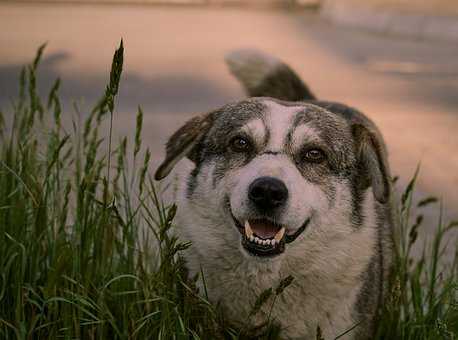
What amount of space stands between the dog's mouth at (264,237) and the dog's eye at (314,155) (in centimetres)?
38

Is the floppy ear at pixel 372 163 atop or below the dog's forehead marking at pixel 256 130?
below

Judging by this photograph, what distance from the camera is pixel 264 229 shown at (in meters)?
3.10

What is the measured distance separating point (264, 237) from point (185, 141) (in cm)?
62

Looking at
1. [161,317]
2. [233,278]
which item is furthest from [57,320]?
[233,278]

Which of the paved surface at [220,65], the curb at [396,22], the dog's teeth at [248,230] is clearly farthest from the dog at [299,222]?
the curb at [396,22]

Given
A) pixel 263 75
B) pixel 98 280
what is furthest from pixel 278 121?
pixel 263 75

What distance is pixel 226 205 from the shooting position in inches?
128

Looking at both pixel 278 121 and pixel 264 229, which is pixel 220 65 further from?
pixel 264 229

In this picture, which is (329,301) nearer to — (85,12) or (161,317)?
(161,317)

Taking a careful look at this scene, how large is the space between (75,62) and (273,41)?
2563 millimetres

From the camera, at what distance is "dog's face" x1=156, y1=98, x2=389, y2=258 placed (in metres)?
3.02

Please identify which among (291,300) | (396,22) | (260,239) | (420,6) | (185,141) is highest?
(420,6)

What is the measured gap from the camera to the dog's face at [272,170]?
302 cm

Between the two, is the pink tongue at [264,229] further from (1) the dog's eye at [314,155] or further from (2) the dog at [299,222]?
(1) the dog's eye at [314,155]
